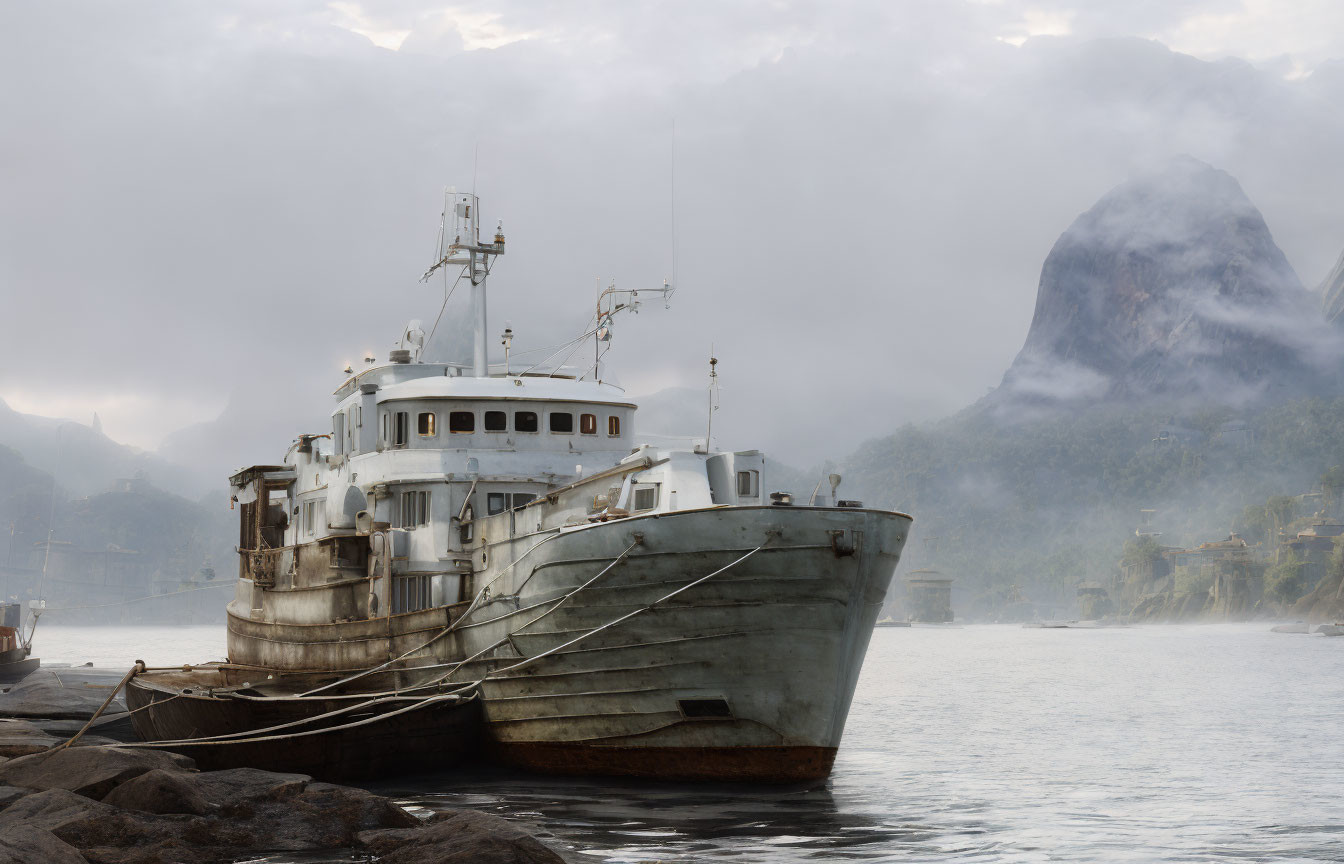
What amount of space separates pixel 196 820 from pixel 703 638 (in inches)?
288

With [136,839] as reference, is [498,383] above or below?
above

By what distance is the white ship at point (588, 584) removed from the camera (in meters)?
19.5

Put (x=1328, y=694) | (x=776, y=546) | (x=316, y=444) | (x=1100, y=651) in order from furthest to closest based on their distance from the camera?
(x=1100, y=651) < (x=1328, y=694) < (x=316, y=444) < (x=776, y=546)

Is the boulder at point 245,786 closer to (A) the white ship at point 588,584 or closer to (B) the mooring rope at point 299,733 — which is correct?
(B) the mooring rope at point 299,733

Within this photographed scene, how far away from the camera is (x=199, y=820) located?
1592 centimetres

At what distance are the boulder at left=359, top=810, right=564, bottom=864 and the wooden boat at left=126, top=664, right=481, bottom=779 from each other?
5.52 meters

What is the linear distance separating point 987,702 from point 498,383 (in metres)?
35.4

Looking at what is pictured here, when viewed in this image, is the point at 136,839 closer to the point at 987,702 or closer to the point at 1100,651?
the point at 987,702

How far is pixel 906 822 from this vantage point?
20250mm

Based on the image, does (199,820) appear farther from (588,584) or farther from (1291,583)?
(1291,583)

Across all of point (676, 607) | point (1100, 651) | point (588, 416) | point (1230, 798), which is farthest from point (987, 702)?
point (1100, 651)

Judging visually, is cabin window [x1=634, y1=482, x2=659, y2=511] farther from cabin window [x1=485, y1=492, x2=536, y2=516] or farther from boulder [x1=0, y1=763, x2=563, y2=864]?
boulder [x1=0, y1=763, x2=563, y2=864]

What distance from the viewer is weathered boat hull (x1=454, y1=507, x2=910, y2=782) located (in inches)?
762

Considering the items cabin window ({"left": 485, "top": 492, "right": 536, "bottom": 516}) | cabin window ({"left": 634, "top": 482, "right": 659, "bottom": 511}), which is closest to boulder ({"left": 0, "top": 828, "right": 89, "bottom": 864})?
cabin window ({"left": 634, "top": 482, "right": 659, "bottom": 511})
